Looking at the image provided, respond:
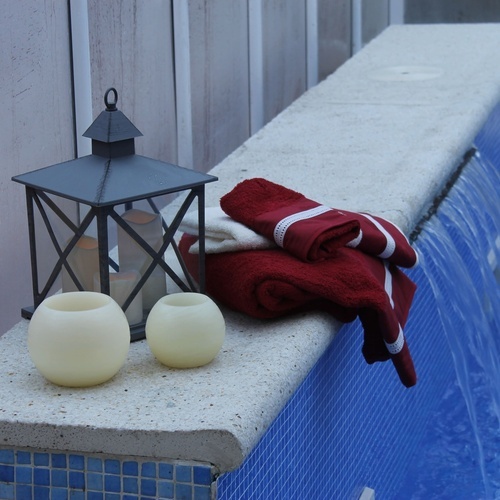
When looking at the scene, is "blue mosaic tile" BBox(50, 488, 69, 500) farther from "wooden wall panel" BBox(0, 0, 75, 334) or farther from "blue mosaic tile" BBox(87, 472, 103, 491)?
"wooden wall panel" BBox(0, 0, 75, 334)

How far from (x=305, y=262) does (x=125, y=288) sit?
0.94 feet

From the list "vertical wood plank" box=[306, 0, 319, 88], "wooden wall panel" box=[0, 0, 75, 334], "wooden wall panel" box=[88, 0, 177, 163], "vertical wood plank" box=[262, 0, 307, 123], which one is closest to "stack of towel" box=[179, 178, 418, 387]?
"wooden wall panel" box=[0, 0, 75, 334]

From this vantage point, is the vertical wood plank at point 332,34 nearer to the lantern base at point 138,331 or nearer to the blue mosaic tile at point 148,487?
the lantern base at point 138,331

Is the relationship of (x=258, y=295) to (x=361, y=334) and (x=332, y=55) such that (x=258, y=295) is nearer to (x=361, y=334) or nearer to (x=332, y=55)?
(x=361, y=334)

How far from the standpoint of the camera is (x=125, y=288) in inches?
57.7

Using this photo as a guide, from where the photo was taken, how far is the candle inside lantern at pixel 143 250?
1492mm

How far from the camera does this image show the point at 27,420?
1208 millimetres

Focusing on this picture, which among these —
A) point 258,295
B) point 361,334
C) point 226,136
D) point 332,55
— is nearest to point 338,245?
point 258,295

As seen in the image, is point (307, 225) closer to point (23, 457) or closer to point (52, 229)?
point (52, 229)

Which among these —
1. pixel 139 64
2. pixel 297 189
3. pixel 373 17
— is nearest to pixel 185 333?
pixel 297 189

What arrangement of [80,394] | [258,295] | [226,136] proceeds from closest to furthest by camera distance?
[80,394] < [258,295] < [226,136]

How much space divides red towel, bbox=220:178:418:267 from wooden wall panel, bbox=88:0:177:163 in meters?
0.60

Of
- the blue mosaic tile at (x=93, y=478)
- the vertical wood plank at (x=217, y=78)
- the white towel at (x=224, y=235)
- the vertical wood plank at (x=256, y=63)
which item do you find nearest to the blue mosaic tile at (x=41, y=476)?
the blue mosaic tile at (x=93, y=478)

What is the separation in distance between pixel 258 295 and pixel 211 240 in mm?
178
